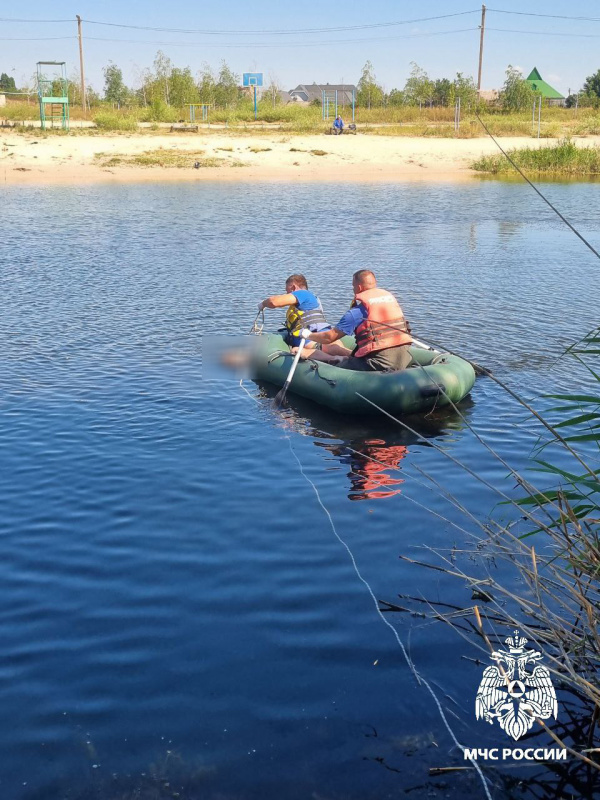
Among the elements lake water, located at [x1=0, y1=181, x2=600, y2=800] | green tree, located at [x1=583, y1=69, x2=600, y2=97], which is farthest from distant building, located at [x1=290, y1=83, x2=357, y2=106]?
lake water, located at [x1=0, y1=181, x2=600, y2=800]

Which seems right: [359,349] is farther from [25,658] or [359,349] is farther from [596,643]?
[596,643]

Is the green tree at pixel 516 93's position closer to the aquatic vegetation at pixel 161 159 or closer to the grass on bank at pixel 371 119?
the grass on bank at pixel 371 119

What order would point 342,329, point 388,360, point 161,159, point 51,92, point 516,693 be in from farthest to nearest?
1. point 51,92
2. point 161,159
3. point 342,329
4. point 388,360
5. point 516,693

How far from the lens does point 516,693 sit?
15.1 ft

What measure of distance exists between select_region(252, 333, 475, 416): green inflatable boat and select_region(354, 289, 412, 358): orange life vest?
1.06ft

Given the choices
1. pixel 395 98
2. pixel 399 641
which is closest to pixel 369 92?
pixel 395 98

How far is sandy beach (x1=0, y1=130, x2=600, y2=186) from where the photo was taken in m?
35.7

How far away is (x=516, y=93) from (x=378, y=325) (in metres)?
56.5

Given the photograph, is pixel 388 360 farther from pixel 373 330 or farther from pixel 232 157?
pixel 232 157

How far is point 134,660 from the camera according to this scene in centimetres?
507

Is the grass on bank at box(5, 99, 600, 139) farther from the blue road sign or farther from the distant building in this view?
the distant building

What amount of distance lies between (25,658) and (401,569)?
8.03ft

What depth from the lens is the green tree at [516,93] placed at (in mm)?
60000

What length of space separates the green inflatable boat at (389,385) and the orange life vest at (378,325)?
1.06ft
